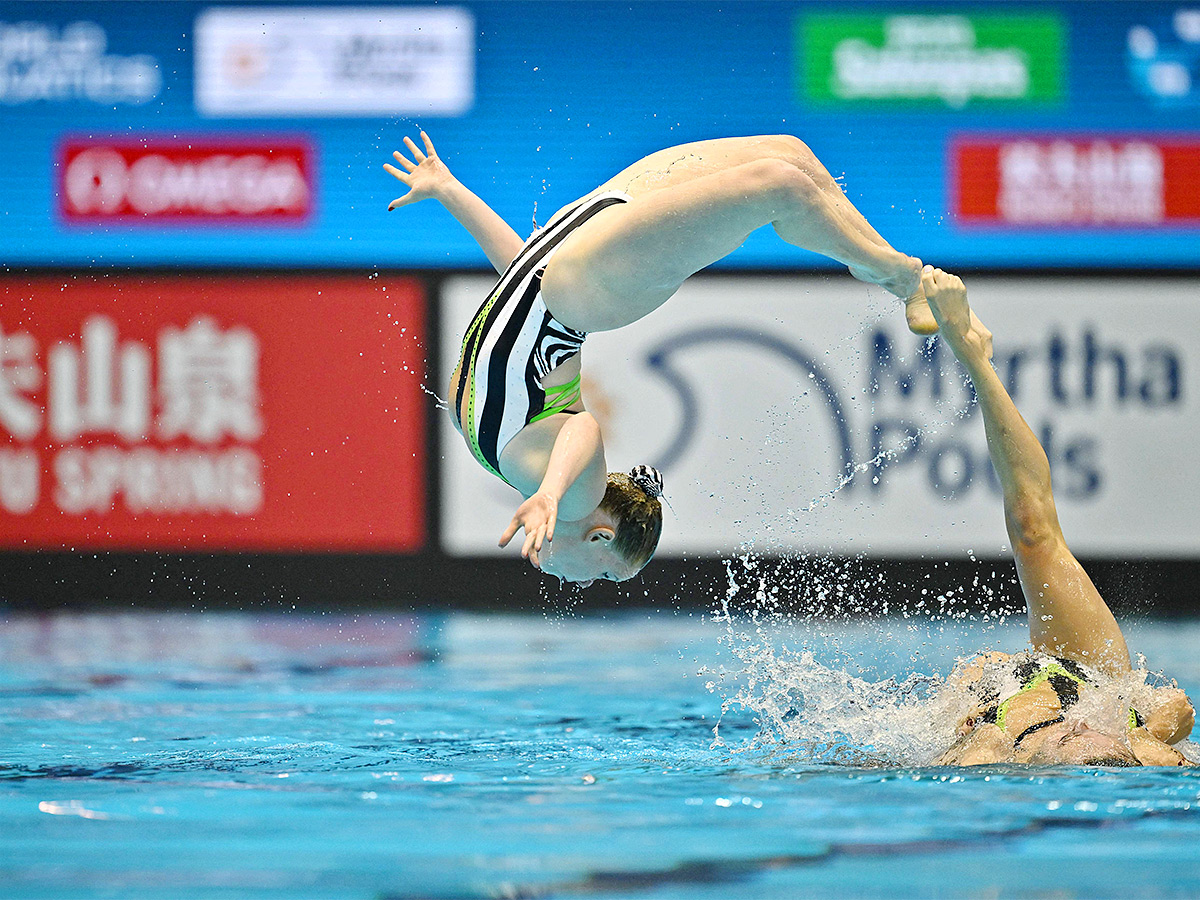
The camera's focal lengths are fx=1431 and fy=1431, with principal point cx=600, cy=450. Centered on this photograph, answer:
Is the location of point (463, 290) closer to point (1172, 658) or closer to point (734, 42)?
point (734, 42)

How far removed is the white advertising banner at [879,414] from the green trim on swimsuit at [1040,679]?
164 inches

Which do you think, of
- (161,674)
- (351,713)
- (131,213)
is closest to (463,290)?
(131,213)

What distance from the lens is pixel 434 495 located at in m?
7.42

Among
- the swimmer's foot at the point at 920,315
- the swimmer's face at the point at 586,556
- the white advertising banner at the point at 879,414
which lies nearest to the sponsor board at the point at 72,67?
the white advertising banner at the point at 879,414

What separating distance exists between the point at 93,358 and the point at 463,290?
194 cm

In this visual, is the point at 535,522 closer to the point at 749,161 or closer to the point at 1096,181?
the point at 749,161

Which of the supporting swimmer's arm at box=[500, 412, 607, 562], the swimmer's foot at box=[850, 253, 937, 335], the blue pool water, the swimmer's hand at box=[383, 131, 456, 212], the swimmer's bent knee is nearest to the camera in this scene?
the blue pool water

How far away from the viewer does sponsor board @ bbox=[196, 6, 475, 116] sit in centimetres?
738

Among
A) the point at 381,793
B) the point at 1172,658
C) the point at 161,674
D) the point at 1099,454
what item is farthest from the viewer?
the point at 1099,454

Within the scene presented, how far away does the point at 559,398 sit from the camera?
11.5 ft

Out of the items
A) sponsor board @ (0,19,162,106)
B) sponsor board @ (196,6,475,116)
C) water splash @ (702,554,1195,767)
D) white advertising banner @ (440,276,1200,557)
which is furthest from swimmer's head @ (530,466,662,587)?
sponsor board @ (0,19,162,106)

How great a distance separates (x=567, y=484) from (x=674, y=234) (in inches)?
26.4

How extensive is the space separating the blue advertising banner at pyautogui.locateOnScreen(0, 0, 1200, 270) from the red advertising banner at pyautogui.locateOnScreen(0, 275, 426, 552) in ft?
0.75

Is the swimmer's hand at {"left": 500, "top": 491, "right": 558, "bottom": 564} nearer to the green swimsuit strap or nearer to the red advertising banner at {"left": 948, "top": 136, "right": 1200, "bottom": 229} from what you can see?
the green swimsuit strap
